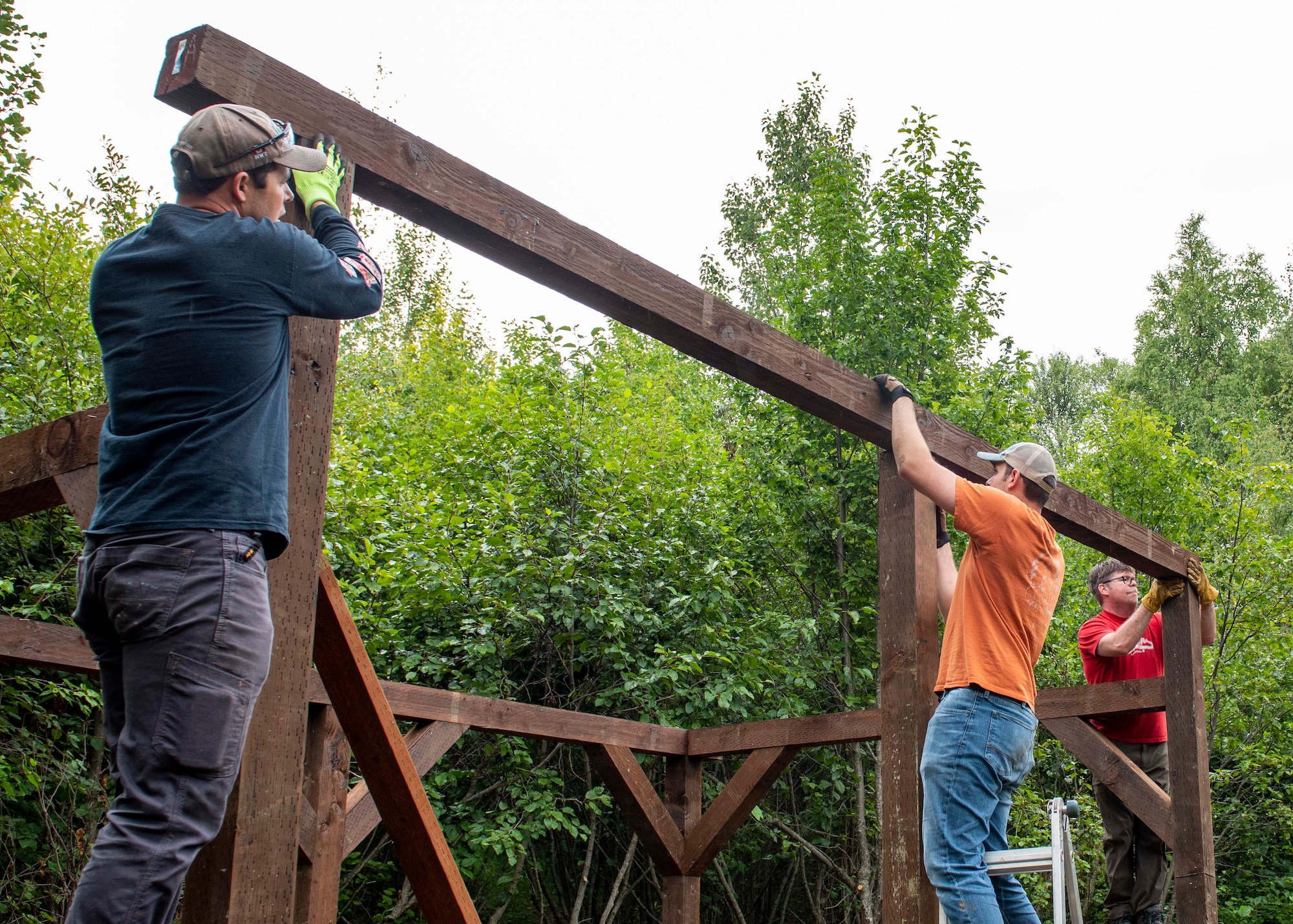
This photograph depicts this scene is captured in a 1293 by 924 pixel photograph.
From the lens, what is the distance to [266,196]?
1.42 metres

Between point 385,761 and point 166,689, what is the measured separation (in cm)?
67

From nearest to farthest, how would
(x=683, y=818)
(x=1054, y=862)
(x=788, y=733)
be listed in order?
(x=1054, y=862), (x=788, y=733), (x=683, y=818)

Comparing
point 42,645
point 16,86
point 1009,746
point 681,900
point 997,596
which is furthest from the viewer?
point 16,86

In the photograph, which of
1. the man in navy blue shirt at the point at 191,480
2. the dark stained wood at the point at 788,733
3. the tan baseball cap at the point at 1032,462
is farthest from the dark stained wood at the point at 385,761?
the dark stained wood at the point at 788,733

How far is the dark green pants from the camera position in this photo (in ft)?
13.2

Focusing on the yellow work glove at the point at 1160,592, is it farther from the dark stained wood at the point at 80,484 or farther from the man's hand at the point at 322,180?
the dark stained wood at the point at 80,484

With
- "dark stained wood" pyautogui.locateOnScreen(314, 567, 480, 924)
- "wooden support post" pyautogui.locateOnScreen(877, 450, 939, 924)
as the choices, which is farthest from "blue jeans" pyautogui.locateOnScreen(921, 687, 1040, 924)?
"dark stained wood" pyautogui.locateOnScreen(314, 567, 480, 924)

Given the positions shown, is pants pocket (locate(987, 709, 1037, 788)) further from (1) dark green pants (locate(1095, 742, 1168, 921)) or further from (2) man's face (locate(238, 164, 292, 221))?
(1) dark green pants (locate(1095, 742, 1168, 921))

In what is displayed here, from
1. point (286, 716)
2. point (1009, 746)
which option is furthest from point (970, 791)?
point (286, 716)

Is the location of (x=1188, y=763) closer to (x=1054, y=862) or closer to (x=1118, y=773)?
(x=1118, y=773)

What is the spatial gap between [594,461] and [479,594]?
151cm

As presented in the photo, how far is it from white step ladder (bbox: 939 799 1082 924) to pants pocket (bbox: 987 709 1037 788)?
102mm

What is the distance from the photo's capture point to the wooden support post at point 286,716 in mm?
1357

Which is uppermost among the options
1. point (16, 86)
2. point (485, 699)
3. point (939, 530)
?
point (16, 86)
